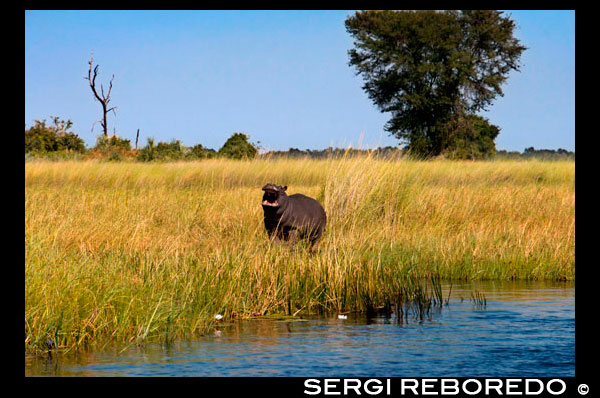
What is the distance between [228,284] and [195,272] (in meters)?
0.33

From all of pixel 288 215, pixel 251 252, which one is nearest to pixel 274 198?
pixel 288 215

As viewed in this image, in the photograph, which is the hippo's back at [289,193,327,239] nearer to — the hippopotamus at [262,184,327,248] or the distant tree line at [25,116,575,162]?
the hippopotamus at [262,184,327,248]

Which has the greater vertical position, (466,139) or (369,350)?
(466,139)

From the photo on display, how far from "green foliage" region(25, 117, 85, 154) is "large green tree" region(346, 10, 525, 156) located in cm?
1544

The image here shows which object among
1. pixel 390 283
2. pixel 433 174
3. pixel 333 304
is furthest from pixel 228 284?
pixel 433 174

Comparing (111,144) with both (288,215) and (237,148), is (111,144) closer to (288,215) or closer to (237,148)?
(237,148)

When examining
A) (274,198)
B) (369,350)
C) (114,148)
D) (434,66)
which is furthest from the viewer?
(434,66)

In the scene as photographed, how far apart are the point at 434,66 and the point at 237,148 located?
41.0ft

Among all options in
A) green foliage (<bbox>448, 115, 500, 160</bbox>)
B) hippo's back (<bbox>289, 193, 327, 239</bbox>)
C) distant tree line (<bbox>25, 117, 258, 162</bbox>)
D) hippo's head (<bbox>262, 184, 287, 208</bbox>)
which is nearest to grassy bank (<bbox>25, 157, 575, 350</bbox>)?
hippo's back (<bbox>289, 193, 327, 239</bbox>)

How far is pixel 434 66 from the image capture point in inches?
1564

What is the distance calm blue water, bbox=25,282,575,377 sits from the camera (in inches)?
208

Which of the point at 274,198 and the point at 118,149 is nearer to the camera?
the point at 274,198

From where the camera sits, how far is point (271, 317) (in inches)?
286
